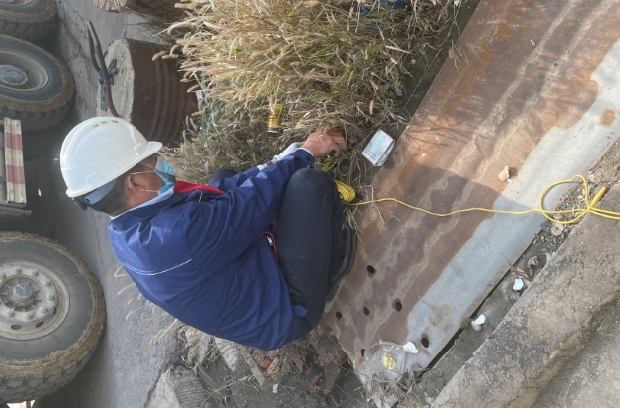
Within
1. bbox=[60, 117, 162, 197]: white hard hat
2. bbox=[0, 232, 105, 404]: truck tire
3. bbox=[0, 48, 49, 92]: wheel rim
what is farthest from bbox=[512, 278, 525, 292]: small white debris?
bbox=[0, 48, 49, 92]: wheel rim

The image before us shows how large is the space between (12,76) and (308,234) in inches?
143

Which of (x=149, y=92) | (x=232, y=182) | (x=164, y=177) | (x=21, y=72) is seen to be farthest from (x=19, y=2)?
(x=164, y=177)

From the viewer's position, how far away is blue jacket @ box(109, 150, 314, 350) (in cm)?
189

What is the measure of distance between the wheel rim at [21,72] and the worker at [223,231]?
2987 mm

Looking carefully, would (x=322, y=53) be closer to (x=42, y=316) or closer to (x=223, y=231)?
(x=223, y=231)

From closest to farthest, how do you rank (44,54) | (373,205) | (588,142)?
1. (588,142)
2. (373,205)
3. (44,54)

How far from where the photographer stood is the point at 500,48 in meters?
1.99

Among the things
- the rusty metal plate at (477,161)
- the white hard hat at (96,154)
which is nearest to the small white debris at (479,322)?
the rusty metal plate at (477,161)

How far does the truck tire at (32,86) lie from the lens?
4328mm

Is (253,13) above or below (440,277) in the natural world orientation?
above

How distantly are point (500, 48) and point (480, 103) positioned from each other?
0.21 meters

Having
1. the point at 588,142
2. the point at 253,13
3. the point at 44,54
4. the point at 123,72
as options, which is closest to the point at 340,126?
the point at 253,13

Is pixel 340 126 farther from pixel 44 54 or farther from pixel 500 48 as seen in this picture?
pixel 44 54

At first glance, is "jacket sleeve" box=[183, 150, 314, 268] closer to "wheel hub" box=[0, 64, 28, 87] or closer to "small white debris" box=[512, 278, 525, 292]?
"small white debris" box=[512, 278, 525, 292]
